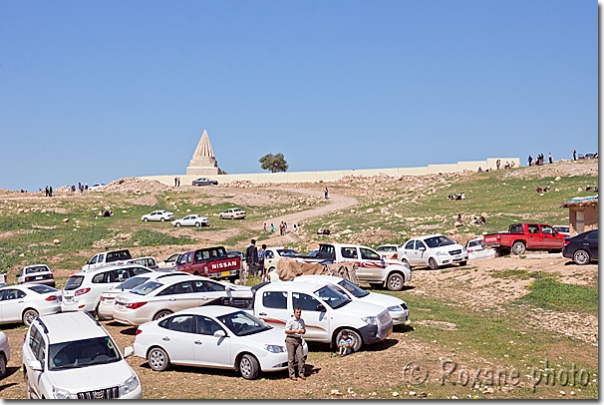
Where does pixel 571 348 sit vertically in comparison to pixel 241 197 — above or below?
below

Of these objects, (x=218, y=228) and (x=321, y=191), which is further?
(x=321, y=191)

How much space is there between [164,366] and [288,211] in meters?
61.8

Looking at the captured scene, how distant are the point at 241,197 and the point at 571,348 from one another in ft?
235

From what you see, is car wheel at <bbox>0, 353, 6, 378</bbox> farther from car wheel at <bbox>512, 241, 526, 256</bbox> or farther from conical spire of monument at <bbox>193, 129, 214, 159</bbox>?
conical spire of monument at <bbox>193, 129, 214, 159</bbox>

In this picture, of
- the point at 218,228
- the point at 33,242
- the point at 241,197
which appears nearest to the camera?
the point at 33,242

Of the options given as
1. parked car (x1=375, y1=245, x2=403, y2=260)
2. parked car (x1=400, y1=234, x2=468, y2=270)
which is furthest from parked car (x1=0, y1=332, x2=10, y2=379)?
parked car (x1=375, y1=245, x2=403, y2=260)

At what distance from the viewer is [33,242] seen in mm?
51562

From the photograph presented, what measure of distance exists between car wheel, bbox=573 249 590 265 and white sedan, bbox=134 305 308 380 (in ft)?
54.5

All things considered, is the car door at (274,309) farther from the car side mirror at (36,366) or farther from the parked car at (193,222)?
the parked car at (193,222)

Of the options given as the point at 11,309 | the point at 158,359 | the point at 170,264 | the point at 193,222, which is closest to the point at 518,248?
the point at 170,264

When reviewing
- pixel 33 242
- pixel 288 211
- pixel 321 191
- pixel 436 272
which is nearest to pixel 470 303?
pixel 436 272

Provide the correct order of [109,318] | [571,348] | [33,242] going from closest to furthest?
1. [571,348]
2. [109,318]
3. [33,242]

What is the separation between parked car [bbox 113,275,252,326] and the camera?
56.2ft

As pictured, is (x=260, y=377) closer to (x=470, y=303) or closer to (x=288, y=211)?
(x=470, y=303)
